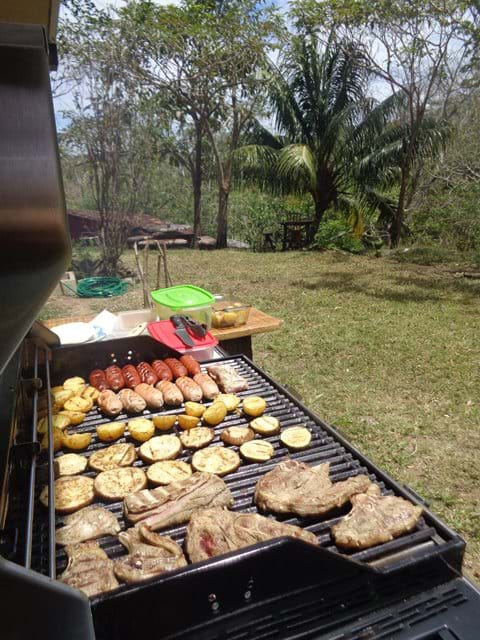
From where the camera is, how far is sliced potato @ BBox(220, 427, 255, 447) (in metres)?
2.16

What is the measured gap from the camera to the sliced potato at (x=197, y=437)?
2.15 m

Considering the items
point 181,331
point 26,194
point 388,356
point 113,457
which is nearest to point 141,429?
point 113,457

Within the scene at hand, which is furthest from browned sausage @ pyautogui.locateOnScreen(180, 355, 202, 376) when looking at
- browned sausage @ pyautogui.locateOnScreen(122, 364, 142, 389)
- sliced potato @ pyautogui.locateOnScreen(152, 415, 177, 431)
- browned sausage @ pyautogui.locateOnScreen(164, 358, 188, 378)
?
sliced potato @ pyautogui.locateOnScreen(152, 415, 177, 431)

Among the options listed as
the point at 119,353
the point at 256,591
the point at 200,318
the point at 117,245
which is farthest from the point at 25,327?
the point at 117,245

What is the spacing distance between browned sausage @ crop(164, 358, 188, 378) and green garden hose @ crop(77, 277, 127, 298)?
6.57m

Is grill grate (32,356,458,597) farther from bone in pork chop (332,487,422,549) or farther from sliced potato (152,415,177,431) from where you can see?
sliced potato (152,415,177,431)

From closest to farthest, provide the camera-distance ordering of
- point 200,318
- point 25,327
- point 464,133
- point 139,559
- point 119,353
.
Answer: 1. point 25,327
2. point 139,559
3. point 119,353
4. point 200,318
5. point 464,133

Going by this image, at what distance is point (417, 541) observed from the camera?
1.55m

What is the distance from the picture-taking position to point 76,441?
2.13 metres

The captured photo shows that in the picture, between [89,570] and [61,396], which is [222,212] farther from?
[89,570]

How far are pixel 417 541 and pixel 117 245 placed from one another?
977 centimetres

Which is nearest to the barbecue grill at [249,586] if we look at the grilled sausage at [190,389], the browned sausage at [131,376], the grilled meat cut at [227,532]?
the grilled meat cut at [227,532]

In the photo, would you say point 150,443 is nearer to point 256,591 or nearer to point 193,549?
point 193,549

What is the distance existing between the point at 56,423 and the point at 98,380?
503 mm
